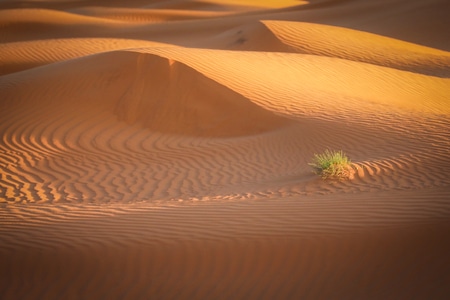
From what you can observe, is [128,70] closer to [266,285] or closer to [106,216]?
[106,216]

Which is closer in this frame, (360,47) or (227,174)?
(227,174)

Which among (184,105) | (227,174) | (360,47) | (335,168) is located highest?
(360,47)

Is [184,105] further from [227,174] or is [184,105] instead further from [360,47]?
[360,47]

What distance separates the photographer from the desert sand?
4773mm

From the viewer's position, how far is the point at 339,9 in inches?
1228

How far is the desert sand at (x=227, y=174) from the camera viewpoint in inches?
188

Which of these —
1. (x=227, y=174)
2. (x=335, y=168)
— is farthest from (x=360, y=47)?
(x=335, y=168)

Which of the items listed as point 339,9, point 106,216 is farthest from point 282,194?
point 339,9

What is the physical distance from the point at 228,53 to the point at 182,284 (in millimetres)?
11630

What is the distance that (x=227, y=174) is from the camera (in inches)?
366

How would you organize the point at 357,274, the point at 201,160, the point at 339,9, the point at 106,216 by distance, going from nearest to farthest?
the point at 357,274
the point at 106,216
the point at 201,160
the point at 339,9

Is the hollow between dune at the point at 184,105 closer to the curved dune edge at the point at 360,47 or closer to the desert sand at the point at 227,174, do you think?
the desert sand at the point at 227,174

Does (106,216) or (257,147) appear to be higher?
(257,147)

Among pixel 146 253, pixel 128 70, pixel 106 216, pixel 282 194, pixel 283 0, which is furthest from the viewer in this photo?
pixel 283 0
